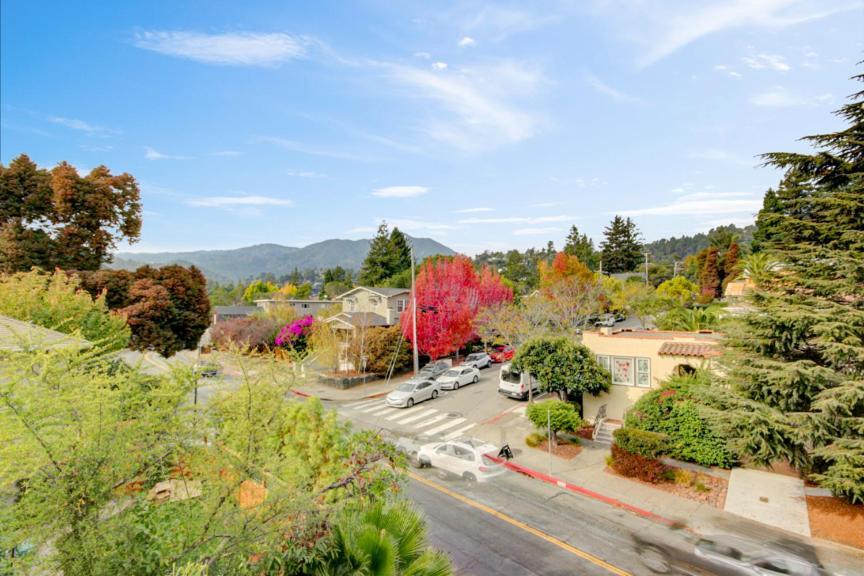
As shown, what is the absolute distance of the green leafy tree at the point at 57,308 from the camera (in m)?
15.8

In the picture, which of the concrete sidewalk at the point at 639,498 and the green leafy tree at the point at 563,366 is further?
the green leafy tree at the point at 563,366

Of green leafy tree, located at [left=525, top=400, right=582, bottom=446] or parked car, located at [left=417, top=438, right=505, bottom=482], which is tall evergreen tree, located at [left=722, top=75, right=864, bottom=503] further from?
parked car, located at [left=417, top=438, right=505, bottom=482]

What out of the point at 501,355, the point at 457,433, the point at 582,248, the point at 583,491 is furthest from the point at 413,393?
the point at 582,248

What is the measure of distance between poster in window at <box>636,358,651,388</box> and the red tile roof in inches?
30.4

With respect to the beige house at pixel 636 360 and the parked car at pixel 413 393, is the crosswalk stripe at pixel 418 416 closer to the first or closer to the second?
the parked car at pixel 413 393

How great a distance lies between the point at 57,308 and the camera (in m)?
16.6

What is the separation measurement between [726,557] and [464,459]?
319 inches

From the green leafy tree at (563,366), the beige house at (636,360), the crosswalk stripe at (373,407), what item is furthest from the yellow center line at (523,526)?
the crosswalk stripe at (373,407)

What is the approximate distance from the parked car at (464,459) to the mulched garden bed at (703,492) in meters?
5.07

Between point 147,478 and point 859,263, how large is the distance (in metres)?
16.2

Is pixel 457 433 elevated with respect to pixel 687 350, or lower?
lower

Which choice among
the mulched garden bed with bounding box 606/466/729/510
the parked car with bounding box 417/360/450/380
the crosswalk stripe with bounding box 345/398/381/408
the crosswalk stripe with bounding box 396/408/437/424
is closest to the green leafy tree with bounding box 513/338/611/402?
the mulched garden bed with bounding box 606/466/729/510

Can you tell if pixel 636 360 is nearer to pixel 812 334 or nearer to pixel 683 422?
pixel 683 422

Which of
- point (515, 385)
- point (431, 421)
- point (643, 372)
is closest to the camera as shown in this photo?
point (643, 372)
